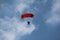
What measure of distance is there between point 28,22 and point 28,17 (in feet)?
12.4

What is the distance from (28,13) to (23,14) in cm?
145

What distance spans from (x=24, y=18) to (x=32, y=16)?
8.26 feet

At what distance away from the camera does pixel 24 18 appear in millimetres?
112812

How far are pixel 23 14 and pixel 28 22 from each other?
4.16m

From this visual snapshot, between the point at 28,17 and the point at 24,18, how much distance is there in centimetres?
127

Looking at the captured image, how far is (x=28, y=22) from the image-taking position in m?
116

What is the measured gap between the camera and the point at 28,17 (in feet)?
368

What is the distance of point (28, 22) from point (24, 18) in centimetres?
340

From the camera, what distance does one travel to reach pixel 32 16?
113750 millimetres

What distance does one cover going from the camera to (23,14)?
113 meters
